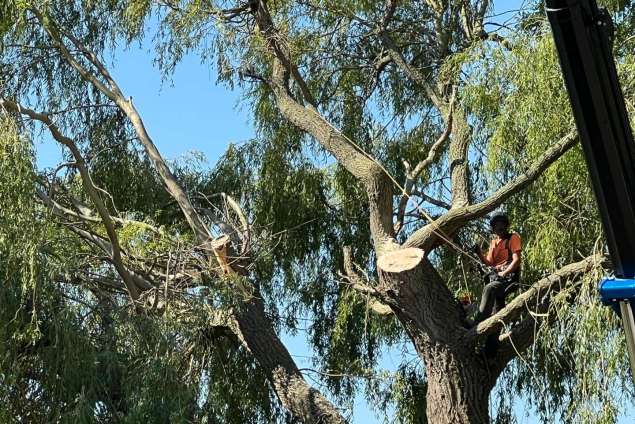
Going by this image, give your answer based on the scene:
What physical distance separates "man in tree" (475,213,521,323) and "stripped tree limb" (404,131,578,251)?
0.66 feet

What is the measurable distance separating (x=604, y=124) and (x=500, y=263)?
404cm

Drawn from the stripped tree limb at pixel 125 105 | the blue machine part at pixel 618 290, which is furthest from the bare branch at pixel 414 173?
the blue machine part at pixel 618 290

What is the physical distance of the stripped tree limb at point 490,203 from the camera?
644cm

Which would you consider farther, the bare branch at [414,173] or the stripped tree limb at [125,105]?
the stripped tree limb at [125,105]

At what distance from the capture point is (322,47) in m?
9.61

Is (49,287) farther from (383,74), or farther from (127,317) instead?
(383,74)

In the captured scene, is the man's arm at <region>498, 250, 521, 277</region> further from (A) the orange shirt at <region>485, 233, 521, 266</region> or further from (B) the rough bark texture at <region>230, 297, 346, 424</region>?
(B) the rough bark texture at <region>230, 297, 346, 424</region>

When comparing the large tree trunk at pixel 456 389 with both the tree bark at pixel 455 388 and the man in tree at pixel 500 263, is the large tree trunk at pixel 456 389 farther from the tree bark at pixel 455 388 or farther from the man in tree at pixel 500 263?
the man in tree at pixel 500 263

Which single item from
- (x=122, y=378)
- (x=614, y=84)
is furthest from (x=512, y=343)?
(x=614, y=84)

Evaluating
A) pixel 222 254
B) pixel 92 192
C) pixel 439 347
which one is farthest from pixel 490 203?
pixel 92 192

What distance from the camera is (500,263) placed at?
691 cm

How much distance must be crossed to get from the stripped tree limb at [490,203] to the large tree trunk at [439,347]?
30 centimetres

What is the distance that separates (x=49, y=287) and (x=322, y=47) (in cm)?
406

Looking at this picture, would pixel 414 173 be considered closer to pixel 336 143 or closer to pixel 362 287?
pixel 336 143
